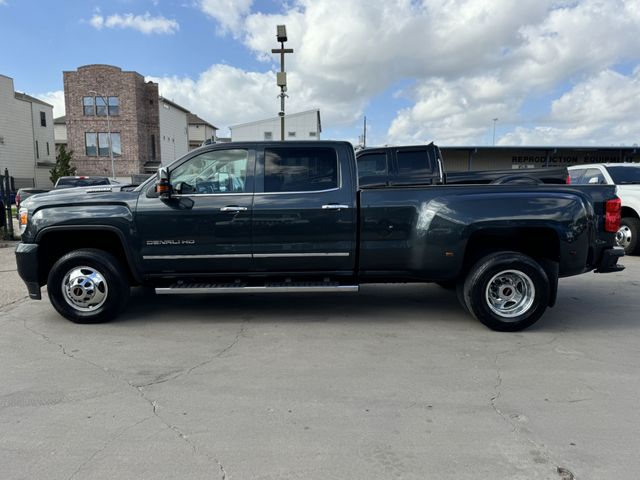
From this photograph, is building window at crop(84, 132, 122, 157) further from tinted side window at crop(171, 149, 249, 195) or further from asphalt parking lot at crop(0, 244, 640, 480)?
tinted side window at crop(171, 149, 249, 195)

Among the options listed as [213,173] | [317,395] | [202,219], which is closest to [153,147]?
[213,173]

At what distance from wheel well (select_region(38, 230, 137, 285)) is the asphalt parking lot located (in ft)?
2.16

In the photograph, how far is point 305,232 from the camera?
16.9 feet

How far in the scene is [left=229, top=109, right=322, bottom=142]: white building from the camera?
44.1 metres

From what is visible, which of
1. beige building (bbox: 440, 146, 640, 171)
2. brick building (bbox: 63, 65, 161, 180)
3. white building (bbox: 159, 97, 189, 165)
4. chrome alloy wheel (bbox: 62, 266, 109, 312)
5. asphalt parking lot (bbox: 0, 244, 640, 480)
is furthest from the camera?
white building (bbox: 159, 97, 189, 165)

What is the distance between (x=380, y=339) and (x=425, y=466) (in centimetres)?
215

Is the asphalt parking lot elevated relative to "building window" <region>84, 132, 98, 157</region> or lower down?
lower down

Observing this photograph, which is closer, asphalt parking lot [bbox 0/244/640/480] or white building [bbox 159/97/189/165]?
asphalt parking lot [bbox 0/244/640/480]

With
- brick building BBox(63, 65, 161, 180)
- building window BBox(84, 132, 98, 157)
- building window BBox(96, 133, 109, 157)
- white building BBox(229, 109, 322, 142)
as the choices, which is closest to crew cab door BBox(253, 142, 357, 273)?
white building BBox(229, 109, 322, 142)

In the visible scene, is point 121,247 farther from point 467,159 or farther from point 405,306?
point 467,159

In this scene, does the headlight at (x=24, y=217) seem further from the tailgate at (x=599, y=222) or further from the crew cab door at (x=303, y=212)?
the tailgate at (x=599, y=222)

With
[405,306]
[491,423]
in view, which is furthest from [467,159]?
[491,423]

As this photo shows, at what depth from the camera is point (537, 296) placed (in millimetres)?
5020

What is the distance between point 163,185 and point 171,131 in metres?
46.8
